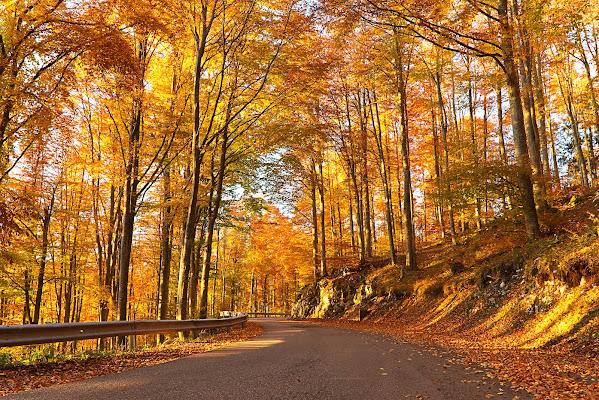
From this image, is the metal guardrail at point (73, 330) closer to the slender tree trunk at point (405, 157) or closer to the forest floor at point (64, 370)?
the forest floor at point (64, 370)

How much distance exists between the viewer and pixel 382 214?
40.0 metres

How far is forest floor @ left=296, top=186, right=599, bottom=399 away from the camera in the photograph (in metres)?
5.89

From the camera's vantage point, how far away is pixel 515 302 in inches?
421

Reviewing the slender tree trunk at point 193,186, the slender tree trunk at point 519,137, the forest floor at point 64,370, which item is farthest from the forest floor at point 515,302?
the slender tree trunk at point 193,186

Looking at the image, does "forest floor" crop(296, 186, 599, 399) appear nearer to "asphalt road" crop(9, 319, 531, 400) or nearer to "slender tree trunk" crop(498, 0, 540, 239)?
"slender tree trunk" crop(498, 0, 540, 239)

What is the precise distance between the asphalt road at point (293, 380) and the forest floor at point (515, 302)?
0.85 m

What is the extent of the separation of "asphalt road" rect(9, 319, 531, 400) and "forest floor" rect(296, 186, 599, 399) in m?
0.85

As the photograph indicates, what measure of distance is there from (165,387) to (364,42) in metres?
20.0

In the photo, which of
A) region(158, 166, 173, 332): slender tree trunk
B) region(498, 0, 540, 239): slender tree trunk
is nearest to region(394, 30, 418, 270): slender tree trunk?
region(498, 0, 540, 239): slender tree trunk

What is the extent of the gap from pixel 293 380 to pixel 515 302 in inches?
338

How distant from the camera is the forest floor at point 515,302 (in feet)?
19.3

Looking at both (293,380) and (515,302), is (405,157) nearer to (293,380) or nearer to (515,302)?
(515,302)

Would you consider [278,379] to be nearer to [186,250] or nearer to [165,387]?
[165,387]

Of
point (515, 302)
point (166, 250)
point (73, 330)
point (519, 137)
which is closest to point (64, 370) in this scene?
point (73, 330)
